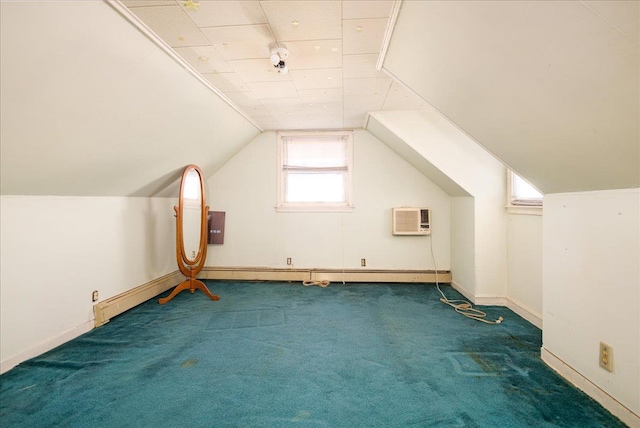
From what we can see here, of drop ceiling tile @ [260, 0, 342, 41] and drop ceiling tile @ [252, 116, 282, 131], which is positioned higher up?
drop ceiling tile @ [252, 116, 282, 131]

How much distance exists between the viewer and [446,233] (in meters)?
4.28

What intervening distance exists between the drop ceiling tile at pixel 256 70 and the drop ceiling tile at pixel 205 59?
89mm

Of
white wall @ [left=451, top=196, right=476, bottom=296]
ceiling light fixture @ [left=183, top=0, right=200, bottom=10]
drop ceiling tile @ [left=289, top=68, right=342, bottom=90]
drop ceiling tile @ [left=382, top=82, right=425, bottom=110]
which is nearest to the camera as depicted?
ceiling light fixture @ [left=183, top=0, right=200, bottom=10]

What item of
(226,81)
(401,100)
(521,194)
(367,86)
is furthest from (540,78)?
(226,81)

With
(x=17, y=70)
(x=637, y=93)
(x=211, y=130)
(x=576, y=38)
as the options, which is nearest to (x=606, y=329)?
(x=637, y=93)

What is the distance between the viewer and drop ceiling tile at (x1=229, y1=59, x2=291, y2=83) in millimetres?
2396

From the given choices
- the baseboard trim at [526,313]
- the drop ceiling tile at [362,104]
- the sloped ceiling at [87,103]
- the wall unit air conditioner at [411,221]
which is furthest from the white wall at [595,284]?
the sloped ceiling at [87,103]

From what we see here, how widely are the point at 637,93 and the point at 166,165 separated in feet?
11.8

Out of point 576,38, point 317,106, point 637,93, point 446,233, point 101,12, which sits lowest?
point 446,233

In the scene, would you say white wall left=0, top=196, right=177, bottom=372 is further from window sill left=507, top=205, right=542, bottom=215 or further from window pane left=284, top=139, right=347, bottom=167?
window sill left=507, top=205, right=542, bottom=215

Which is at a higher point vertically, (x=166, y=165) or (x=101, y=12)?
(x=101, y=12)

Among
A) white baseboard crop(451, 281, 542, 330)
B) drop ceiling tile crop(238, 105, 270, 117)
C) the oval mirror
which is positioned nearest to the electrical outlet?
white baseboard crop(451, 281, 542, 330)

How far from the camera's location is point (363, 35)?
2.02 meters

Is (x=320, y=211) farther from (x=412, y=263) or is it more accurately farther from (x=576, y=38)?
(x=576, y=38)
